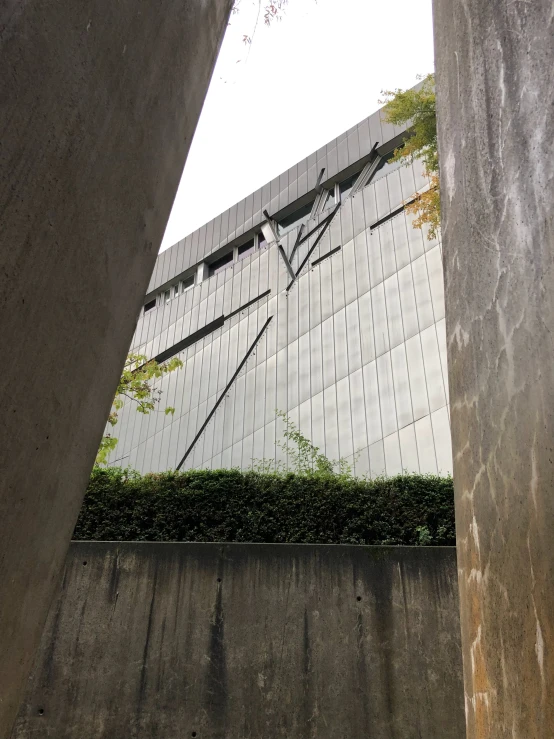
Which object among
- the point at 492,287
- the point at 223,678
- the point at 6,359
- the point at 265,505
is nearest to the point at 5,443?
the point at 6,359

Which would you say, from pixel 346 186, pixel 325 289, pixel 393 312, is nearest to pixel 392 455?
pixel 393 312

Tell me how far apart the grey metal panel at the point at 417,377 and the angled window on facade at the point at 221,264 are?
10928 millimetres

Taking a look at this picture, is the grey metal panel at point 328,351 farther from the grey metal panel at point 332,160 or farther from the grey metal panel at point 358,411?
the grey metal panel at point 332,160

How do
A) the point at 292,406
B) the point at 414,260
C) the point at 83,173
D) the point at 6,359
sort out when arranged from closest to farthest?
the point at 6,359 → the point at 83,173 → the point at 414,260 → the point at 292,406

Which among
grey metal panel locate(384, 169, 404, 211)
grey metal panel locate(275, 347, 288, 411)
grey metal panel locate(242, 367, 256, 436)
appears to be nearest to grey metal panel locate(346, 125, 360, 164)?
grey metal panel locate(384, 169, 404, 211)

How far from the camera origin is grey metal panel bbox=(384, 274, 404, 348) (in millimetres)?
14734

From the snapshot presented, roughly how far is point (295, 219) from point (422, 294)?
802cm

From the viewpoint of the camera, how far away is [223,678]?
6004 mm

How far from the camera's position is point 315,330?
672 inches

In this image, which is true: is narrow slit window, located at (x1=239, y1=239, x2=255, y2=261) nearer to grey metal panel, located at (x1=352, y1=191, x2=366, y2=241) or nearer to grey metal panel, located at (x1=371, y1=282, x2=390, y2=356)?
grey metal panel, located at (x1=352, y1=191, x2=366, y2=241)

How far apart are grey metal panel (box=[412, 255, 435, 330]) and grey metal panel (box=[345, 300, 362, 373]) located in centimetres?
176

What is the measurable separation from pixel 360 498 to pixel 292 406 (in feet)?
31.3

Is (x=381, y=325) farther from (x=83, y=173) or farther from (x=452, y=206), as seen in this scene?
(x=83, y=173)

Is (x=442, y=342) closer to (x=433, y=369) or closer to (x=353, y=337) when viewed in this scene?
(x=433, y=369)
